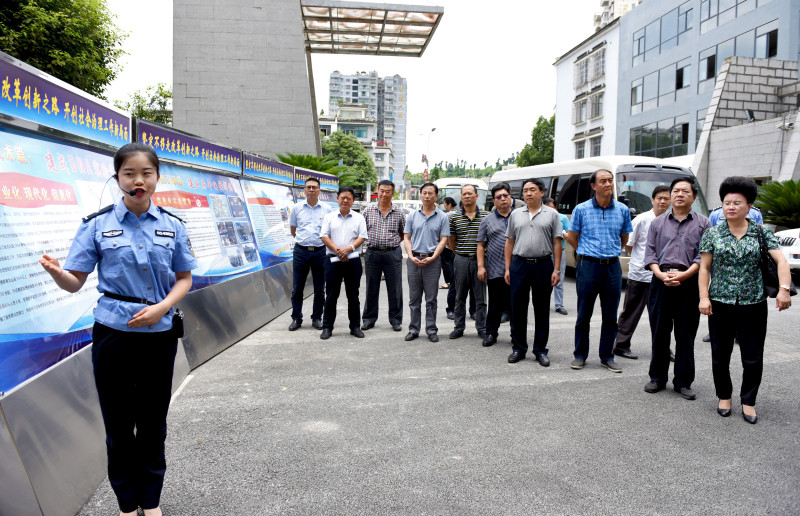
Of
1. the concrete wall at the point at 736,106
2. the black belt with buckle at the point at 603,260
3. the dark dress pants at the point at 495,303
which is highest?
the concrete wall at the point at 736,106

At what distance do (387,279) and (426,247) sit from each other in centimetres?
73

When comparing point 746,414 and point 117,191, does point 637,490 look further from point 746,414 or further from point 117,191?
point 117,191

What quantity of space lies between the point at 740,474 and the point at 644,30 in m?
37.9

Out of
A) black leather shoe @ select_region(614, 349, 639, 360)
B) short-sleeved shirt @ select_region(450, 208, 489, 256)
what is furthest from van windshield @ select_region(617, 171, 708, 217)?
black leather shoe @ select_region(614, 349, 639, 360)

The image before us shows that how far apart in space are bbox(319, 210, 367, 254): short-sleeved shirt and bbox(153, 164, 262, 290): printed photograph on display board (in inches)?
48.3

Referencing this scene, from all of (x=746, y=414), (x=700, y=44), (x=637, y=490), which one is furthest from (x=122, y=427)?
(x=700, y=44)

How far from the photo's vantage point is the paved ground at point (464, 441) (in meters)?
2.95

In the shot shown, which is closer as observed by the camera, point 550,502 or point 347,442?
point 550,502

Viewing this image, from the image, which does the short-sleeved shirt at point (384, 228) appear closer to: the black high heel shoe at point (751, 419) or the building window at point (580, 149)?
the black high heel shoe at point (751, 419)

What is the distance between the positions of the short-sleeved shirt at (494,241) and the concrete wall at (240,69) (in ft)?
53.2

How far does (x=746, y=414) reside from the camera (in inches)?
163

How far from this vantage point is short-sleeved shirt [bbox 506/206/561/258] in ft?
18.7

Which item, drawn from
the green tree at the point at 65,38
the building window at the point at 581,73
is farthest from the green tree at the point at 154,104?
the building window at the point at 581,73

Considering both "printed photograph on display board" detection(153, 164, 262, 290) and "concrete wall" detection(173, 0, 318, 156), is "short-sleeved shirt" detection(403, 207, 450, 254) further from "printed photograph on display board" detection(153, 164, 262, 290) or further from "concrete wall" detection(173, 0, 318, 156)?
"concrete wall" detection(173, 0, 318, 156)
